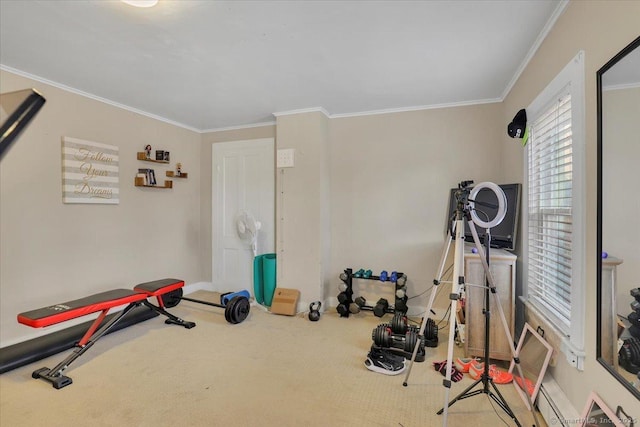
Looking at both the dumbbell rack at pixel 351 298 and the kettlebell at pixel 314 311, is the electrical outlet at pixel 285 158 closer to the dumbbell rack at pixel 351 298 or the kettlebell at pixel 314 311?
the dumbbell rack at pixel 351 298

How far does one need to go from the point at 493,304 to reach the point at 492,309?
0.14 feet

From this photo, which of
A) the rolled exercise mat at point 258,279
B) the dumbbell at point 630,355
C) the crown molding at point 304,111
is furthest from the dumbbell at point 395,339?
the crown molding at point 304,111

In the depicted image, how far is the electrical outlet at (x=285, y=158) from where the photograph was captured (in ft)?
12.5

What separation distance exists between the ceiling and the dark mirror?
88 cm

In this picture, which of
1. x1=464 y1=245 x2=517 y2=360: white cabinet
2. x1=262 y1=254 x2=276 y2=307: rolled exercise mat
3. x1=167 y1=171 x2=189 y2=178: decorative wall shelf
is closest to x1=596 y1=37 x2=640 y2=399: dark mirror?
x1=464 y1=245 x2=517 y2=360: white cabinet

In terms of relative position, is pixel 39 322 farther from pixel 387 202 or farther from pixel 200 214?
pixel 387 202

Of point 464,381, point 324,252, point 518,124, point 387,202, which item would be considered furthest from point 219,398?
A: point 518,124

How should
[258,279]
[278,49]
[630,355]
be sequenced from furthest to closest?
[258,279], [278,49], [630,355]

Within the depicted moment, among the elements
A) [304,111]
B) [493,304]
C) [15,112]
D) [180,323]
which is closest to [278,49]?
[304,111]

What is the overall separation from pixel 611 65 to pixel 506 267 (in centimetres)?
160

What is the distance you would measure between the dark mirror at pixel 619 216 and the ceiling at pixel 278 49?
876 mm

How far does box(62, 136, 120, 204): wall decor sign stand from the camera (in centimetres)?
305

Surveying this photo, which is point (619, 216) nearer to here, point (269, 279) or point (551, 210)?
point (551, 210)

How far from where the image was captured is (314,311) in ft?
11.5
